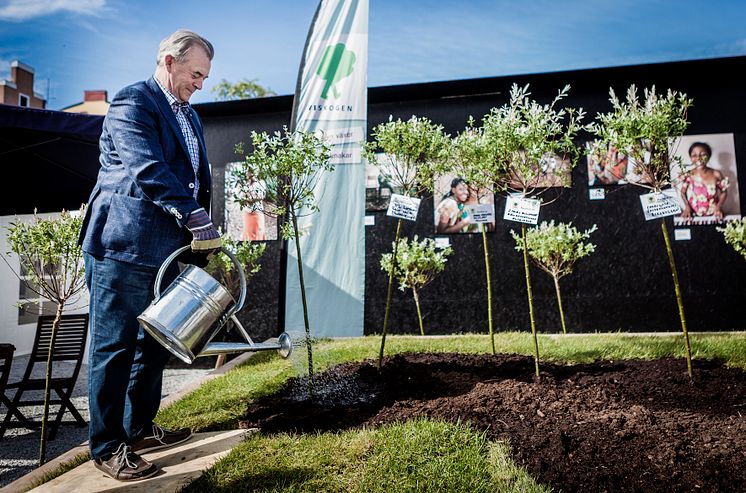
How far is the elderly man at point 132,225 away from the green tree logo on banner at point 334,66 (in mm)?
3814

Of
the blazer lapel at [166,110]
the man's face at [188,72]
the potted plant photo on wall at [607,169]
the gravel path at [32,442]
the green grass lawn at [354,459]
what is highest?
the potted plant photo on wall at [607,169]

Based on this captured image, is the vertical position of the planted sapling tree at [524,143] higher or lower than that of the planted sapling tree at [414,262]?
higher

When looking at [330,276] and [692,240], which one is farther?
[692,240]

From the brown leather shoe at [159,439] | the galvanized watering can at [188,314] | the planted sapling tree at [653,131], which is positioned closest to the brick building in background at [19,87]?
the brown leather shoe at [159,439]

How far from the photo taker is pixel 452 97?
7.22 metres

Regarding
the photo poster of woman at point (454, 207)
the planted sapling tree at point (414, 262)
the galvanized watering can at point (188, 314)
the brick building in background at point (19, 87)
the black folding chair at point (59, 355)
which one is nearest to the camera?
the galvanized watering can at point (188, 314)

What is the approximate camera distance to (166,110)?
2.34 m

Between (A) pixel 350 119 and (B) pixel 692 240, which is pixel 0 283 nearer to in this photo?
(A) pixel 350 119

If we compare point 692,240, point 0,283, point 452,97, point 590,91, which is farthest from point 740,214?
point 0,283

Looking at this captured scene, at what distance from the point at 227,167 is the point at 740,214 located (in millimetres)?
7132

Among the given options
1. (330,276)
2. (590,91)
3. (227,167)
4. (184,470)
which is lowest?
(184,470)

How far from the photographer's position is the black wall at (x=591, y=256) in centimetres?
665

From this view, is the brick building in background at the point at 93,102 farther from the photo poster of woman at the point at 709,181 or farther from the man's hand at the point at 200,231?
the man's hand at the point at 200,231

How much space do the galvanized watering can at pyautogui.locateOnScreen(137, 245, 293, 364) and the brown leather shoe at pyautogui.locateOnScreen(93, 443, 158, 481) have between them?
20.7 inches
